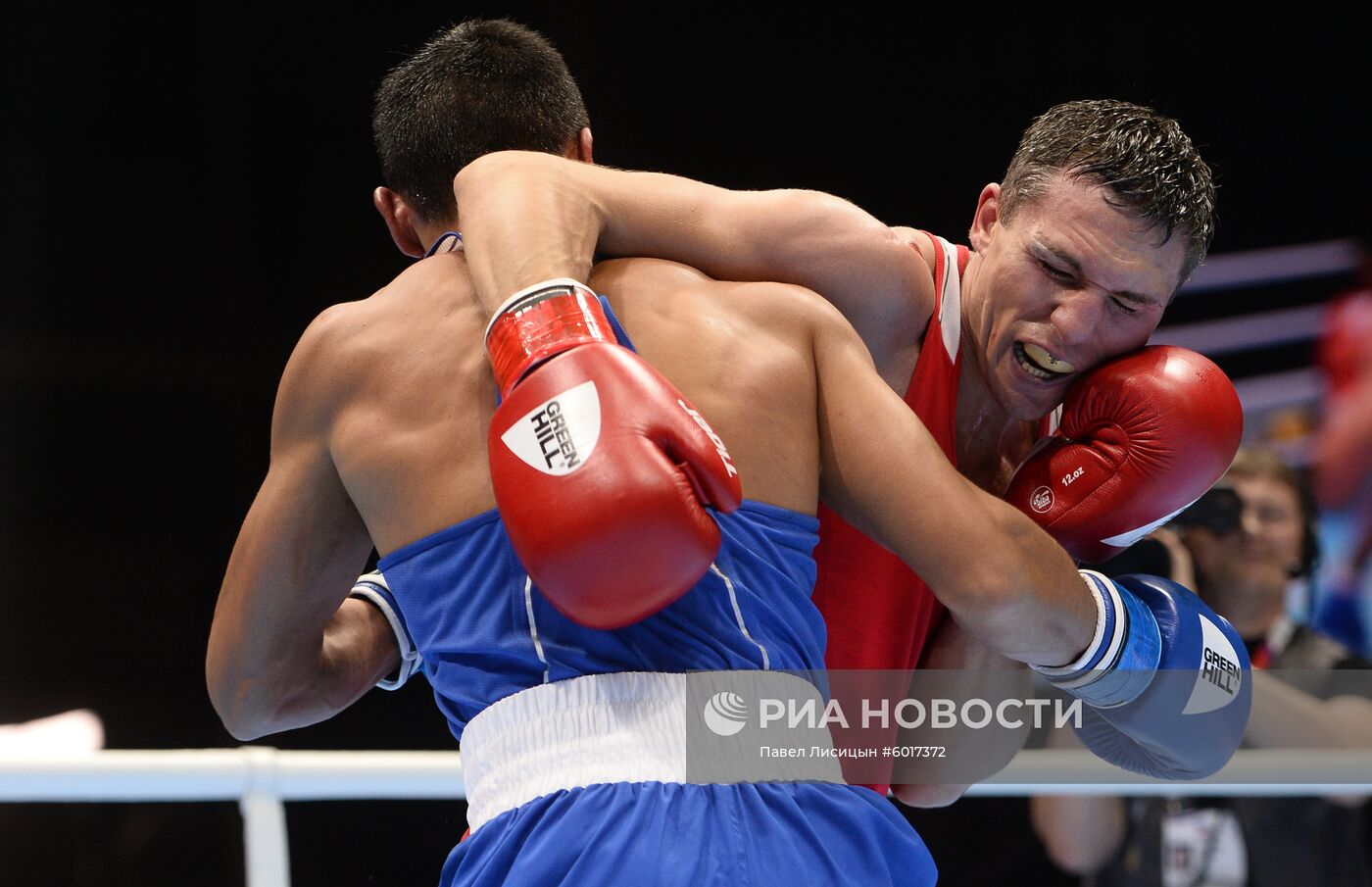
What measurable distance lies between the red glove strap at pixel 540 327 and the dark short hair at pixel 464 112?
548 mm

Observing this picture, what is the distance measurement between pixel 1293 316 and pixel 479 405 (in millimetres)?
4043

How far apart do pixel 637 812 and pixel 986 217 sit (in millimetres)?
1141

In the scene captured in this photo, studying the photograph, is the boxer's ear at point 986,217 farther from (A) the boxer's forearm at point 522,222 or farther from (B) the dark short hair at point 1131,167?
(A) the boxer's forearm at point 522,222

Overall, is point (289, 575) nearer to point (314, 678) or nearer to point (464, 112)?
point (314, 678)

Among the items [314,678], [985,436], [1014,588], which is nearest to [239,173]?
[314,678]

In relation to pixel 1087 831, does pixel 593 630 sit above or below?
above

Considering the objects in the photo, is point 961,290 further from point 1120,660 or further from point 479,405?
point 479,405

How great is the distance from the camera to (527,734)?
1.35 metres

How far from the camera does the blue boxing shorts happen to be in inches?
48.9

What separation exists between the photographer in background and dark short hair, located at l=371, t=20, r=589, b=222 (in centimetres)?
151

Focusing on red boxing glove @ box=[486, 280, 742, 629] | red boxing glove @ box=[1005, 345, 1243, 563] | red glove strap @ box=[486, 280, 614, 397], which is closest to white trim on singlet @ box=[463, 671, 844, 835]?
red boxing glove @ box=[486, 280, 742, 629]

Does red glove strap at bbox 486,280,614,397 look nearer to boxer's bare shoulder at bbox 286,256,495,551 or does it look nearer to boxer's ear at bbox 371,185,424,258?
boxer's bare shoulder at bbox 286,256,495,551

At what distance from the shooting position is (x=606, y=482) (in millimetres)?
1197

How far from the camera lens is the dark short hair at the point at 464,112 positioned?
1840mm
